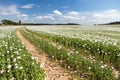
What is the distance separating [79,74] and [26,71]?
2.32 meters

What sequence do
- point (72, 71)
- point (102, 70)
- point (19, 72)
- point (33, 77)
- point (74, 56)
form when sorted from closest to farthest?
point (33, 77) → point (19, 72) → point (102, 70) → point (72, 71) → point (74, 56)

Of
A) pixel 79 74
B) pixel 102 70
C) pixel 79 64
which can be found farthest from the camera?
pixel 79 64

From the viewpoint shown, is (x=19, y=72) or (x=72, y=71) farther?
(x=72, y=71)

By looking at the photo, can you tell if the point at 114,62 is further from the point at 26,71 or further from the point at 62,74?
the point at 26,71

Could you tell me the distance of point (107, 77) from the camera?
7941mm

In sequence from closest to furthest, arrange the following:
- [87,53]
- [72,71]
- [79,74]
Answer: [79,74]
[72,71]
[87,53]

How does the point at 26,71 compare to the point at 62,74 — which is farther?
the point at 62,74

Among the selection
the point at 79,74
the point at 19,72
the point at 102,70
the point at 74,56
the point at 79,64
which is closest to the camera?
the point at 19,72

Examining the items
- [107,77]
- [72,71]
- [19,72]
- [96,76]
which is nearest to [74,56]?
[72,71]

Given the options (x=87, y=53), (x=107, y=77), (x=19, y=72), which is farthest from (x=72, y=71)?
(x=87, y=53)

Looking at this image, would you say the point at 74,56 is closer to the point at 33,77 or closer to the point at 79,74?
the point at 79,74

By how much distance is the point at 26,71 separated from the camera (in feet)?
26.0

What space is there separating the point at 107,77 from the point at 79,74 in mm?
1381

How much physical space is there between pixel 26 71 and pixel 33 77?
96 centimetres
